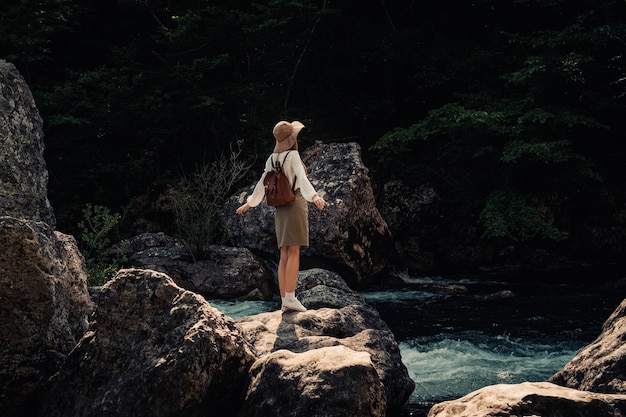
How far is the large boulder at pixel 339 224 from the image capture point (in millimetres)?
12188

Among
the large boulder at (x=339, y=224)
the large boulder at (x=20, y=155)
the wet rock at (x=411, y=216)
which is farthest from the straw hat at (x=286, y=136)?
the wet rock at (x=411, y=216)

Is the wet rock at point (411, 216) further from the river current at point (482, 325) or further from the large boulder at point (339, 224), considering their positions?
the large boulder at point (339, 224)

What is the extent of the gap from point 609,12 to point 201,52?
9.42 metres

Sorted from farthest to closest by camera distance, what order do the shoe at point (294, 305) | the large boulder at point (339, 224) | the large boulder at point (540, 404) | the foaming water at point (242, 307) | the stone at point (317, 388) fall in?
the large boulder at point (339, 224), the foaming water at point (242, 307), the shoe at point (294, 305), the stone at point (317, 388), the large boulder at point (540, 404)

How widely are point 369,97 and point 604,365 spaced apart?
1330 cm

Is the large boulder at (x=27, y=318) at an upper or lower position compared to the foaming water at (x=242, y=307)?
upper

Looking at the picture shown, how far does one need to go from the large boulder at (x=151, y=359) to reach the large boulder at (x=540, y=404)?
1620 millimetres

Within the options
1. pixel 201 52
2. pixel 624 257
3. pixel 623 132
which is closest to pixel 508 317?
pixel 624 257

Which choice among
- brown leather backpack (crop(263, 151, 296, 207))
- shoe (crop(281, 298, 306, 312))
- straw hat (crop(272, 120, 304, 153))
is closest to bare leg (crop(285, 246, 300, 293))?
shoe (crop(281, 298, 306, 312))

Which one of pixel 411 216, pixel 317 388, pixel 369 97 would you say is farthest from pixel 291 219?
pixel 369 97

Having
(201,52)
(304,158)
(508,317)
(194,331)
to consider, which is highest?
(201,52)

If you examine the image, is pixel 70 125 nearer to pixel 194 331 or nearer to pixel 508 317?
pixel 508 317

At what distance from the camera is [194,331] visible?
4.62 m

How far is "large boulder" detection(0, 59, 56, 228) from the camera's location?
8.66 meters
